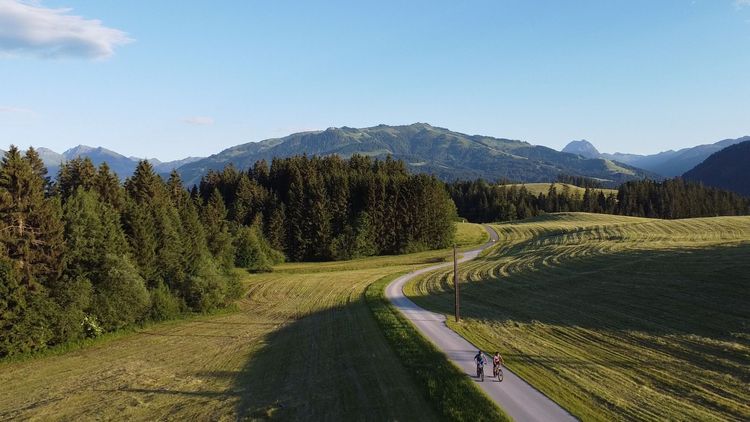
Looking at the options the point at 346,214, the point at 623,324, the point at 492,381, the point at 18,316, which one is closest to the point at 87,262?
the point at 18,316

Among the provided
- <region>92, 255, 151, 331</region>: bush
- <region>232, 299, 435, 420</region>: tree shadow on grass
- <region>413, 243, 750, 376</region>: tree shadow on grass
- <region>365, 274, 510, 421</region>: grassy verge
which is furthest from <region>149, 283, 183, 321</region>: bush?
<region>413, 243, 750, 376</region>: tree shadow on grass

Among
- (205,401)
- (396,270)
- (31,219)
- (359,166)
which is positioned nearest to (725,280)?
(205,401)

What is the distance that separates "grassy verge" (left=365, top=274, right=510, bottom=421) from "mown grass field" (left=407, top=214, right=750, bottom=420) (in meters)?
3.48

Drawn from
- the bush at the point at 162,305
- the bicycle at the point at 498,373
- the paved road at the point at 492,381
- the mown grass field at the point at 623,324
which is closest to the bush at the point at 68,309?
the bush at the point at 162,305

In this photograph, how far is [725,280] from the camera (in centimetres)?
4081

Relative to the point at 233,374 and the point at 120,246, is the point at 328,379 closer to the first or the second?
the point at 233,374

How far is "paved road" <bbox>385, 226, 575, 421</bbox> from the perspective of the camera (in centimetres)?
2169

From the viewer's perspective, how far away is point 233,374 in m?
34.2

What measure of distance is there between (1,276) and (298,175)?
255ft

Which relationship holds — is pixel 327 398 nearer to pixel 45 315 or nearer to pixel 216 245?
pixel 45 315

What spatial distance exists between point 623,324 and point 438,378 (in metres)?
17.4

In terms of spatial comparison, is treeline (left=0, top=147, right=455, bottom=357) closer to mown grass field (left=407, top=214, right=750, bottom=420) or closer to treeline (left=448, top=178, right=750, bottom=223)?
mown grass field (left=407, top=214, right=750, bottom=420)

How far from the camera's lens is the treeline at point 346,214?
107 m

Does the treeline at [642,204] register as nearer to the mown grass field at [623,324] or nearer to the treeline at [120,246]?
the treeline at [120,246]
